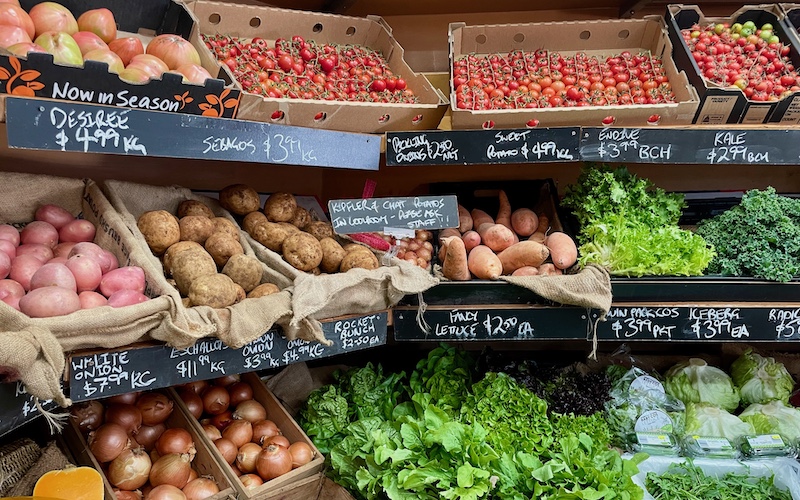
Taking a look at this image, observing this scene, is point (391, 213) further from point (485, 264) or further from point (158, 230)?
point (158, 230)

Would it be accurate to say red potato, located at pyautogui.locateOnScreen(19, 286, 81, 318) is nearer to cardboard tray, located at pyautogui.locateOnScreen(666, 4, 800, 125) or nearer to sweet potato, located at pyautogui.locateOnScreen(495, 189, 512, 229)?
sweet potato, located at pyautogui.locateOnScreen(495, 189, 512, 229)

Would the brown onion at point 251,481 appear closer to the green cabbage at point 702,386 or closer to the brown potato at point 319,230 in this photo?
the brown potato at point 319,230

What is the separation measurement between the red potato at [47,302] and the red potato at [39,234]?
16.0 inches

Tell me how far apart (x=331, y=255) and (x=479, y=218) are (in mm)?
835

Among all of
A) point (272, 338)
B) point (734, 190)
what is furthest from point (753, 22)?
point (272, 338)

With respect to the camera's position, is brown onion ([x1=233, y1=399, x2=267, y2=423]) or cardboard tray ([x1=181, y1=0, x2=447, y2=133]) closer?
cardboard tray ([x1=181, y1=0, x2=447, y2=133])

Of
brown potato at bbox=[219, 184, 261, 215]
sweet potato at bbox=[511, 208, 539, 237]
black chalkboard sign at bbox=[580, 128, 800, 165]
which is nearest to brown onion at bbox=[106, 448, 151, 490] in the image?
brown potato at bbox=[219, 184, 261, 215]

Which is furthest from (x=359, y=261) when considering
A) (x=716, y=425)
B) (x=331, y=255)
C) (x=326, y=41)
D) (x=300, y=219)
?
(x=716, y=425)

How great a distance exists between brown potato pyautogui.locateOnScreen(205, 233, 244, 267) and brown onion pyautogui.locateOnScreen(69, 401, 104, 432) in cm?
71

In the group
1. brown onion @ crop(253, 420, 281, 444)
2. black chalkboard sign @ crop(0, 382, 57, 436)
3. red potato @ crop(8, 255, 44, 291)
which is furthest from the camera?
brown onion @ crop(253, 420, 281, 444)


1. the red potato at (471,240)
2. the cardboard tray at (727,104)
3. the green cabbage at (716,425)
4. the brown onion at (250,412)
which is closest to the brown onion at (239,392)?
the brown onion at (250,412)

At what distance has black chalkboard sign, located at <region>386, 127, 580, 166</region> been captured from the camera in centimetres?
223

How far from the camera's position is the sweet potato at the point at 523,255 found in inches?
92.0

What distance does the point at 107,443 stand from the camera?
2.09 m
